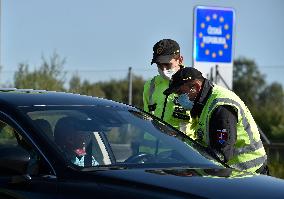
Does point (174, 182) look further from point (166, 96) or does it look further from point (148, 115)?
point (166, 96)

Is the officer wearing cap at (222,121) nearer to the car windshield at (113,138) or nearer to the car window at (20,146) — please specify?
the car windshield at (113,138)

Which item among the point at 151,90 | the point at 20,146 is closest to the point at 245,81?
the point at 151,90

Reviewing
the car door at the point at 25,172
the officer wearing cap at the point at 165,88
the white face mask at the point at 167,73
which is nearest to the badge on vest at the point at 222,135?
the officer wearing cap at the point at 165,88

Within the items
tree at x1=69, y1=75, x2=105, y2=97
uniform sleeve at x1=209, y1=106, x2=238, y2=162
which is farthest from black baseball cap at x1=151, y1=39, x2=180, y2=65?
tree at x1=69, y1=75, x2=105, y2=97

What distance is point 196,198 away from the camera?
16.9 feet

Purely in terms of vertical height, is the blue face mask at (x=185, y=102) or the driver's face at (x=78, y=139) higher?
the blue face mask at (x=185, y=102)

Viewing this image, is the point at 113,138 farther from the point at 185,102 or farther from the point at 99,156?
the point at 185,102

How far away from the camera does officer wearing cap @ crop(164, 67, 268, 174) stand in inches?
287

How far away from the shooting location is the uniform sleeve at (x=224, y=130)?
7.25 meters

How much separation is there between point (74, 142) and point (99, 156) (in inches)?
15.3

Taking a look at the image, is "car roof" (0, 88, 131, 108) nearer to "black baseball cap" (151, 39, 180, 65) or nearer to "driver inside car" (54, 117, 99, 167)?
"driver inside car" (54, 117, 99, 167)

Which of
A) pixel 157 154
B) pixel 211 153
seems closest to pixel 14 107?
pixel 157 154

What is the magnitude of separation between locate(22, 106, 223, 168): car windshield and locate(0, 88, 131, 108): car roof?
75 millimetres

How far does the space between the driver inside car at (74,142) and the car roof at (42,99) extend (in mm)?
209
